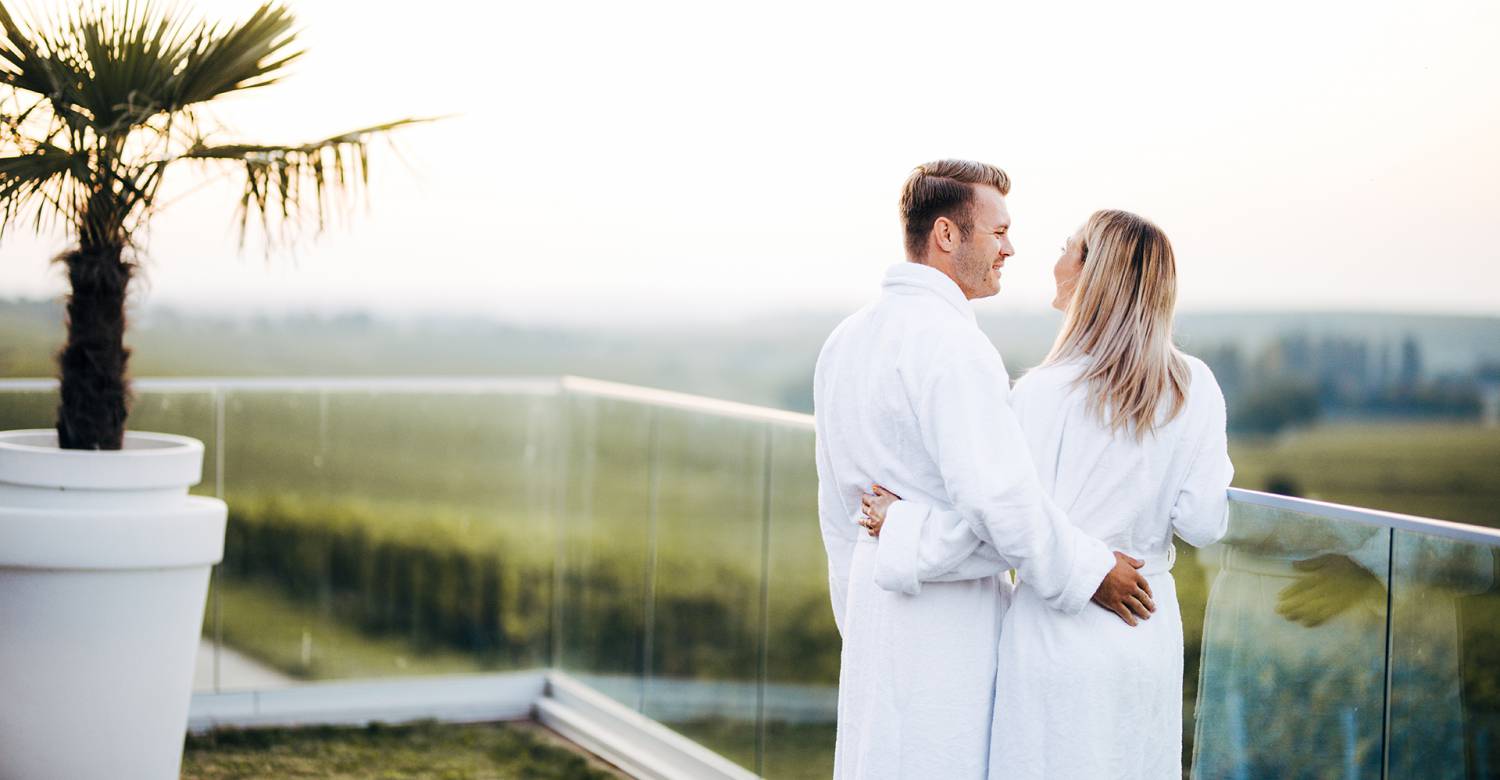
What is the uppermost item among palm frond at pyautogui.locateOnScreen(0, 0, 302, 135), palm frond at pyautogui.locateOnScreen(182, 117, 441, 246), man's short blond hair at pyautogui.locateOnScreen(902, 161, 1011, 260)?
palm frond at pyautogui.locateOnScreen(0, 0, 302, 135)

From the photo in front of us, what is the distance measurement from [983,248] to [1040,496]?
0.44 m

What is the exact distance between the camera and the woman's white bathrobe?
7.55 feet

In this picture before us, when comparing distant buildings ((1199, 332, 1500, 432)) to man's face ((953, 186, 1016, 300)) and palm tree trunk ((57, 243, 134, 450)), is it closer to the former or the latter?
palm tree trunk ((57, 243, 134, 450))

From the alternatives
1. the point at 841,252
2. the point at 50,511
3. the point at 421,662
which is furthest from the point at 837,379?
the point at 841,252

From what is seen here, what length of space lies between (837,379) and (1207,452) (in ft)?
2.00

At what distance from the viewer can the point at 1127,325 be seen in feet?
7.73

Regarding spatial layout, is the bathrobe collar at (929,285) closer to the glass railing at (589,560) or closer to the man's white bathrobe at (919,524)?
the man's white bathrobe at (919,524)

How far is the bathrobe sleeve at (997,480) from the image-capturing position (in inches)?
86.1

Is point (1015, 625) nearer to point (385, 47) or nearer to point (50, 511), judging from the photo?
point (50, 511)

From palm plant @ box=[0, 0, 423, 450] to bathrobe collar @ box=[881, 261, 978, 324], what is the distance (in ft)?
6.05

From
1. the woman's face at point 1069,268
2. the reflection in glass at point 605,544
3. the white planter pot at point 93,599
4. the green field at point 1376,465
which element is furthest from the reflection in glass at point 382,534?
the green field at point 1376,465

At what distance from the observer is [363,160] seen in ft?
12.5

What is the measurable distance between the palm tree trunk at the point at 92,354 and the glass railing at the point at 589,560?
1.26 meters

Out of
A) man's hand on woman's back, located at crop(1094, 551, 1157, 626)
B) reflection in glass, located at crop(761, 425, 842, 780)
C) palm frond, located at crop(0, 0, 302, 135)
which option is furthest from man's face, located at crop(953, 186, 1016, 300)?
palm frond, located at crop(0, 0, 302, 135)
